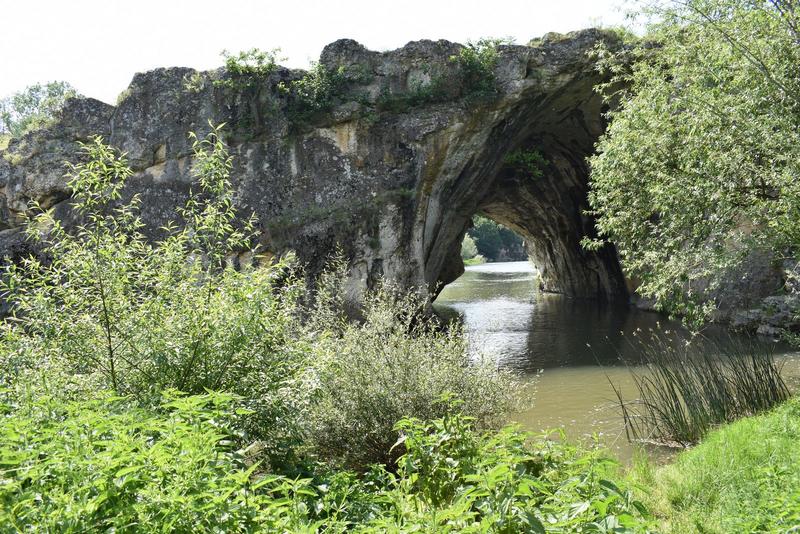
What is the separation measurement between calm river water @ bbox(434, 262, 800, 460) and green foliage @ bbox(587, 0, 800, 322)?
206 centimetres

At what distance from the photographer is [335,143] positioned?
58.9ft

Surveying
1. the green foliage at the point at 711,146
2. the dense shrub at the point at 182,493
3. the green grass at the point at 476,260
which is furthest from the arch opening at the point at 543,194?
the green grass at the point at 476,260

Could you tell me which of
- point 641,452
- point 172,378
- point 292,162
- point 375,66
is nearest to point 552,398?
point 641,452

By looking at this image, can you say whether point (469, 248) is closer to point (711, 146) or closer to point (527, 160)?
point (527, 160)

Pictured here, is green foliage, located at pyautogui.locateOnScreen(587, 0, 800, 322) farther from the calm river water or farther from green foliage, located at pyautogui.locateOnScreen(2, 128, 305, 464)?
green foliage, located at pyautogui.locateOnScreen(2, 128, 305, 464)

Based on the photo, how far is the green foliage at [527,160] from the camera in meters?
23.7

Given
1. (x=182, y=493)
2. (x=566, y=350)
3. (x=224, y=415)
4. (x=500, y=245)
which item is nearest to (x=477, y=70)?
(x=566, y=350)

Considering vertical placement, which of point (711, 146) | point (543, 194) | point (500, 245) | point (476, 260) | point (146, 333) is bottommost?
point (476, 260)

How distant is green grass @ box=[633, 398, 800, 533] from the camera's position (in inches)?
168

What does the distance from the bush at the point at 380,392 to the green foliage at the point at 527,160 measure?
1699 centimetres

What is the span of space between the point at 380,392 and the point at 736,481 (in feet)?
12.2

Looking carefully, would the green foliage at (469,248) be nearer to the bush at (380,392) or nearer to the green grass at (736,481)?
the bush at (380,392)

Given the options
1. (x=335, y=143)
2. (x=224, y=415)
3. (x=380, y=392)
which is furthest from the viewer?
(x=335, y=143)

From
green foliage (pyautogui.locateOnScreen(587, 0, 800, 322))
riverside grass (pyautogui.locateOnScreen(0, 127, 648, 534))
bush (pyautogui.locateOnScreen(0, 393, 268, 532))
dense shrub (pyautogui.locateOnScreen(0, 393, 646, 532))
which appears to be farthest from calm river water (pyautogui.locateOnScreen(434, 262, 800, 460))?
bush (pyautogui.locateOnScreen(0, 393, 268, 532))
